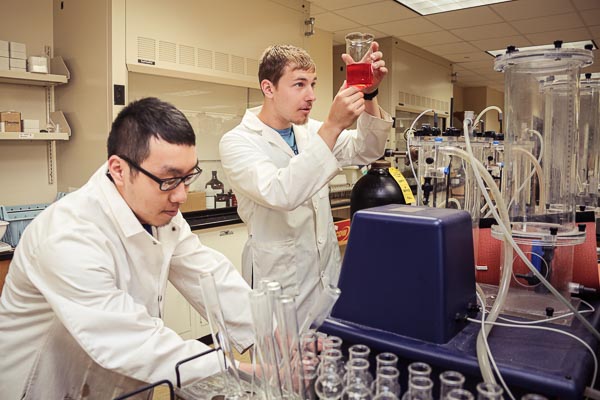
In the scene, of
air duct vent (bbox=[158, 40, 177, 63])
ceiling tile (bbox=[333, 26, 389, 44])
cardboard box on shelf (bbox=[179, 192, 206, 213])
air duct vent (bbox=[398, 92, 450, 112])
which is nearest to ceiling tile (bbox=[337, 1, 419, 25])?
ceiling tile (bbox=[333, 26, 389, 44])

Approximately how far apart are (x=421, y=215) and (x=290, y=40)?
3.39m

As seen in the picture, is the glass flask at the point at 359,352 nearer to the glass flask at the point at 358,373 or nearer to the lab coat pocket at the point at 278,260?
the glass flask at the point at 358,373

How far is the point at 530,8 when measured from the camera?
4.35m

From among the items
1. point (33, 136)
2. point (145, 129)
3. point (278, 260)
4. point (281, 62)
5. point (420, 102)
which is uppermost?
point (420, 102)

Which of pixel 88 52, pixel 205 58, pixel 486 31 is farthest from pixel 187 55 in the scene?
pixel 486 31

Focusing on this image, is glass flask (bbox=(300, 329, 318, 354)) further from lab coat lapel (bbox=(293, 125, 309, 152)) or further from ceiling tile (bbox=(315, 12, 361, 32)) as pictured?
ceiling tile (bbox=(315, 12, 361, 32))

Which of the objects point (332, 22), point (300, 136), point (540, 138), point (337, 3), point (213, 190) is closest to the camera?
point (540, 138)

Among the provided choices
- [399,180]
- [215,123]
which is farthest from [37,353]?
[215,123]

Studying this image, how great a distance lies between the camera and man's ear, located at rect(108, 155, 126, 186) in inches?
44.9

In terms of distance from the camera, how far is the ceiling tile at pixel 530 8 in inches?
165

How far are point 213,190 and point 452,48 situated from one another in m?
3.94

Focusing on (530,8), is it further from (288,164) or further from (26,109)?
(26,109)

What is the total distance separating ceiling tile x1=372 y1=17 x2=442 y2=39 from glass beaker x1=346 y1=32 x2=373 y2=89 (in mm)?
3580

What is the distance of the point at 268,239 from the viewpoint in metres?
1.86
